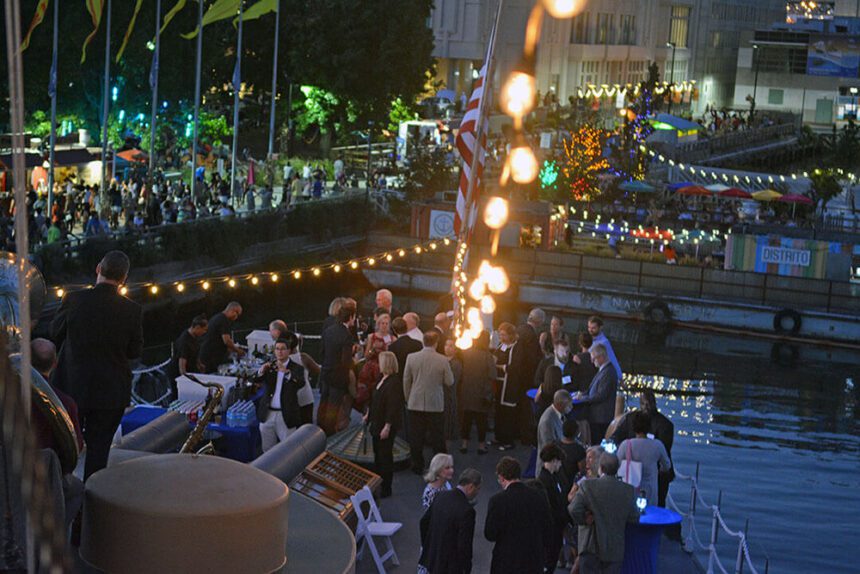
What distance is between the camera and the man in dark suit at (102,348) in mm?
6676

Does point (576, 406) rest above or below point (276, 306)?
above

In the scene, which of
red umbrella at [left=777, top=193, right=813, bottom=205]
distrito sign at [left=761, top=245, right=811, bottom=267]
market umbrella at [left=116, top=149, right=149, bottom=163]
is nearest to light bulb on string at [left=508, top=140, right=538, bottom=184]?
distrito sign at [left=761, top=245, right=811, bottom=267]

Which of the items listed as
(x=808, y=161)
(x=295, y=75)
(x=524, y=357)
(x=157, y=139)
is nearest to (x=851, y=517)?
(x=524, y=357)

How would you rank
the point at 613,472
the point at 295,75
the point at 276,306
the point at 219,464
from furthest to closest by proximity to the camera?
the point at 295,75
the point at 276,306
the point at 613,472
the point at 219,464

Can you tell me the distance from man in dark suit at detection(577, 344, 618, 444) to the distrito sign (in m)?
26.1

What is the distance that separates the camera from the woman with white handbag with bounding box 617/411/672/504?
12117 millimetres

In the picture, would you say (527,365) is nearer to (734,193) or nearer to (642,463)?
(642,463)

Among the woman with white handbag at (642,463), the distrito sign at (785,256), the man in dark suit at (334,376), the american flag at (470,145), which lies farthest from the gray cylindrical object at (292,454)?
the distrito sign at (785,256)

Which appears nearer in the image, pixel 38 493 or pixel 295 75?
pixel 38 493

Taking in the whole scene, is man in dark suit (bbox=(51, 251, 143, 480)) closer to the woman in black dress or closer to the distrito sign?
the woman in black dress

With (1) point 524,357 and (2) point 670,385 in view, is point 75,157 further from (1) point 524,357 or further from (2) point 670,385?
(1) point 524,357

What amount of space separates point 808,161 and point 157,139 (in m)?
51.8

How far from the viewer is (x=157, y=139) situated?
2084 inches

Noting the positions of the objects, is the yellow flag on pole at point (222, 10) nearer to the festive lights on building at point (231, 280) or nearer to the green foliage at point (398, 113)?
the festive lights on building at point (231, 280)
